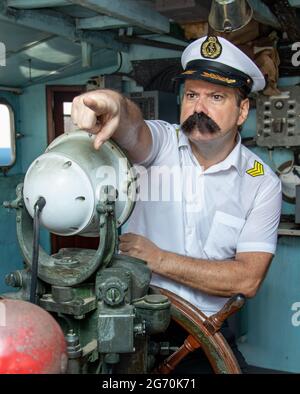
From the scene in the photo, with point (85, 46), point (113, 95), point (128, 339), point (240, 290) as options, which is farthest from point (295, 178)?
point (128, 339)

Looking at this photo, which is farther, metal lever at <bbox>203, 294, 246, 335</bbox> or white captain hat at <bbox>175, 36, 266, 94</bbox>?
white captain hat at <bbox>175, 36, 266, 94</bbox>

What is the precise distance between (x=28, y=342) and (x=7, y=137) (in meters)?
3.79

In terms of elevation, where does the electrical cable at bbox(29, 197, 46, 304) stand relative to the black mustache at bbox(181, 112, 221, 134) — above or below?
below

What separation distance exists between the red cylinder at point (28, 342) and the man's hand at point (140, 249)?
0.63 metres

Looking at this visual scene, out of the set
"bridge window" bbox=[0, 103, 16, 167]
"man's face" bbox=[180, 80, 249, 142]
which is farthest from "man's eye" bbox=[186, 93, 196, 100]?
"bridge window" bbox=[0, 103, 16, 167]

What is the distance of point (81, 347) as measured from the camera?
987 millimetres

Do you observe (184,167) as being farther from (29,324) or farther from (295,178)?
(295,178)

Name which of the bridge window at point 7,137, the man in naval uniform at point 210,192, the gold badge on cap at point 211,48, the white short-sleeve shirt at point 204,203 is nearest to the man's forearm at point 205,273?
the man in naval uniform at point 210,192

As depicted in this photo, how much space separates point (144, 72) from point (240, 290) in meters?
2.43

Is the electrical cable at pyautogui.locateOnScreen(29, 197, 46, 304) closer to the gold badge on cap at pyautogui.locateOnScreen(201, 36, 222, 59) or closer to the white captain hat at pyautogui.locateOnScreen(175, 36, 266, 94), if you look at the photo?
the white captain hat at pyautogui.locateOnScreen(175, 36, 266, 94)

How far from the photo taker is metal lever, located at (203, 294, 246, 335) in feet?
4.08

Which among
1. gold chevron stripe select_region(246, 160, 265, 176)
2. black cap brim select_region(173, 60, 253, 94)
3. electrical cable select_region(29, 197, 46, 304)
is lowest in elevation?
electrical cable select_region(29, 197, 46, 304)

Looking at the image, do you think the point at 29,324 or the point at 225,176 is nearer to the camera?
the point at 29,324

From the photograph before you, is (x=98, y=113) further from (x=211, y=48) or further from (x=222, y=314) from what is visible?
(x=211, y=48)
